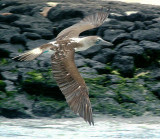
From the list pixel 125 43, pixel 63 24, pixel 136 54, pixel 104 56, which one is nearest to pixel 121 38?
pixel 125 43

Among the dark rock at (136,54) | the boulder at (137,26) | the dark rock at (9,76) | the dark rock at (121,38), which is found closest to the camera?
the dark rock at (9,76)

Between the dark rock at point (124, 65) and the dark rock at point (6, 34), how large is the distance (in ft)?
7.26

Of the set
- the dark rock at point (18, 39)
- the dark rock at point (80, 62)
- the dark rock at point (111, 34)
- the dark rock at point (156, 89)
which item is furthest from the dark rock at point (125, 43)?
the dark rock at point (18, 39)

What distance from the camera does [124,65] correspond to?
9.43 metres

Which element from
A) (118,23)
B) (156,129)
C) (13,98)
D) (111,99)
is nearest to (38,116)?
(13,98)

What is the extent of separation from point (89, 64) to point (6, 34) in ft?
6.48

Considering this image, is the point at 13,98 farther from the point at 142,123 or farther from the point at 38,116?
the point at 142,123

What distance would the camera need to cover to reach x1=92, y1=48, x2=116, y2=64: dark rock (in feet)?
31.4

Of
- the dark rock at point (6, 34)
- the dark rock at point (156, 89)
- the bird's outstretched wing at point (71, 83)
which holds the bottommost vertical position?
the dark rock at point (156, 89)

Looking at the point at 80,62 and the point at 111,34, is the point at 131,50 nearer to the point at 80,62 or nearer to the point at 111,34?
the point at 111,34

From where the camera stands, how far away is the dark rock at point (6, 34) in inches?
395

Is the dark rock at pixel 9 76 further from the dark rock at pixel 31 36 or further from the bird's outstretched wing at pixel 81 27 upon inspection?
the dark rock at pixel 31 36

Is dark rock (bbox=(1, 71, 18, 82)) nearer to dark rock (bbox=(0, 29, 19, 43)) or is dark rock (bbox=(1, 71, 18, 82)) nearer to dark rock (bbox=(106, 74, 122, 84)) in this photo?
dark rock (bbox=(0, 29, 19, 43))

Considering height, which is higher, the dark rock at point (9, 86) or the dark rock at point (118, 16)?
the dark rock at point (118, 16)
